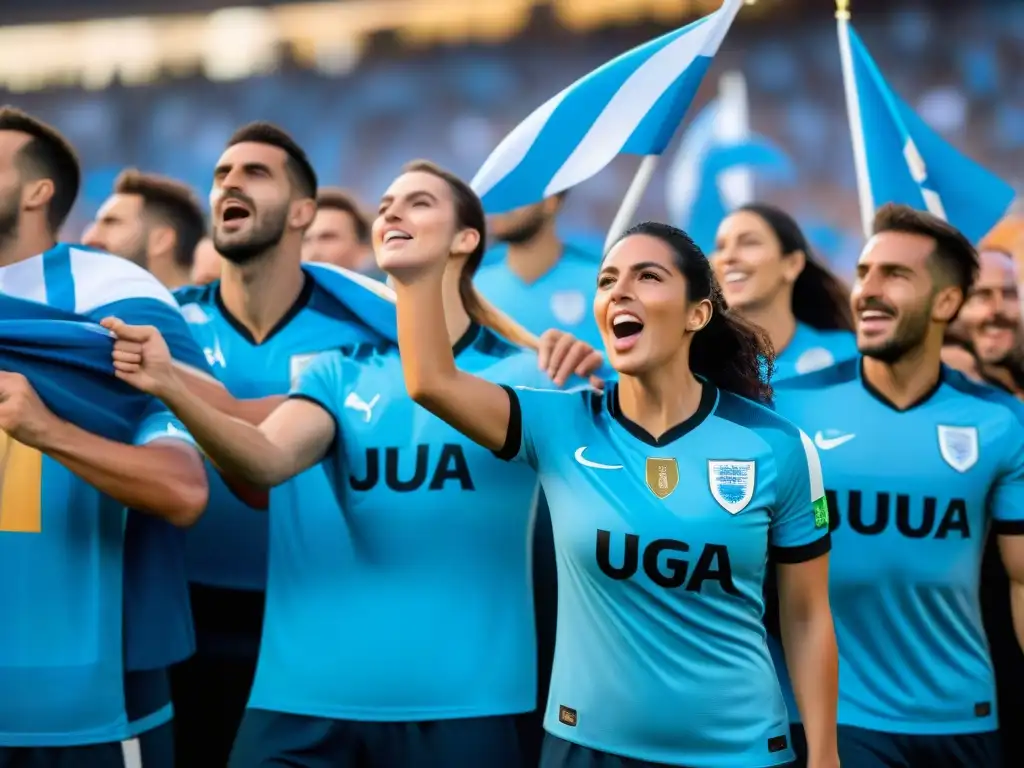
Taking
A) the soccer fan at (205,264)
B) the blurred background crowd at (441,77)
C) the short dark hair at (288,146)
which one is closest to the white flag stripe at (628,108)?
the short dark hair at (288,146)

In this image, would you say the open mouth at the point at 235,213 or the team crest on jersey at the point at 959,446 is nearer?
the team crest on jersey at the point at 959,446

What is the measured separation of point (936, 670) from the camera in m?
3.66

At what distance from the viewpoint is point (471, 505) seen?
3400 millimetres

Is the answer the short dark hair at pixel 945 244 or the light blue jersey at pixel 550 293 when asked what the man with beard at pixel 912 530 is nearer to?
the short dark hair at pixel 945 244

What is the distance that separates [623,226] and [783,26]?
10984mm

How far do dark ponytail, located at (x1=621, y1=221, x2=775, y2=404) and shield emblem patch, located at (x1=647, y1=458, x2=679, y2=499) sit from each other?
1.07ft

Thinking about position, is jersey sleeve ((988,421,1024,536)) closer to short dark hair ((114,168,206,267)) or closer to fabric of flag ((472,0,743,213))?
fabric of flag ((472,0,743,213))

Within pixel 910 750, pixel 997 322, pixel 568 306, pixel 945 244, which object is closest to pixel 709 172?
pixel 568 306

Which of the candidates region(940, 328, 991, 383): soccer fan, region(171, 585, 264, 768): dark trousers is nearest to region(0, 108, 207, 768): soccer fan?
region(171, 585, 264, 768): dark trousers

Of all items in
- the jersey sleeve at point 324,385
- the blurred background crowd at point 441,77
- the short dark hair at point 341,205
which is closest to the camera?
the jersey sleeve at point 324,385

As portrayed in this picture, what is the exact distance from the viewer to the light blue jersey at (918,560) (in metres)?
3.66

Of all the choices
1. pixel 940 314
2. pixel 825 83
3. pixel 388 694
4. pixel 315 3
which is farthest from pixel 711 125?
pixel 315 3

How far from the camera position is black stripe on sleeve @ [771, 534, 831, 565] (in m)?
2.88

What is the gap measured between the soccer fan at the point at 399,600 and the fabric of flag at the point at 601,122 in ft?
0.75
